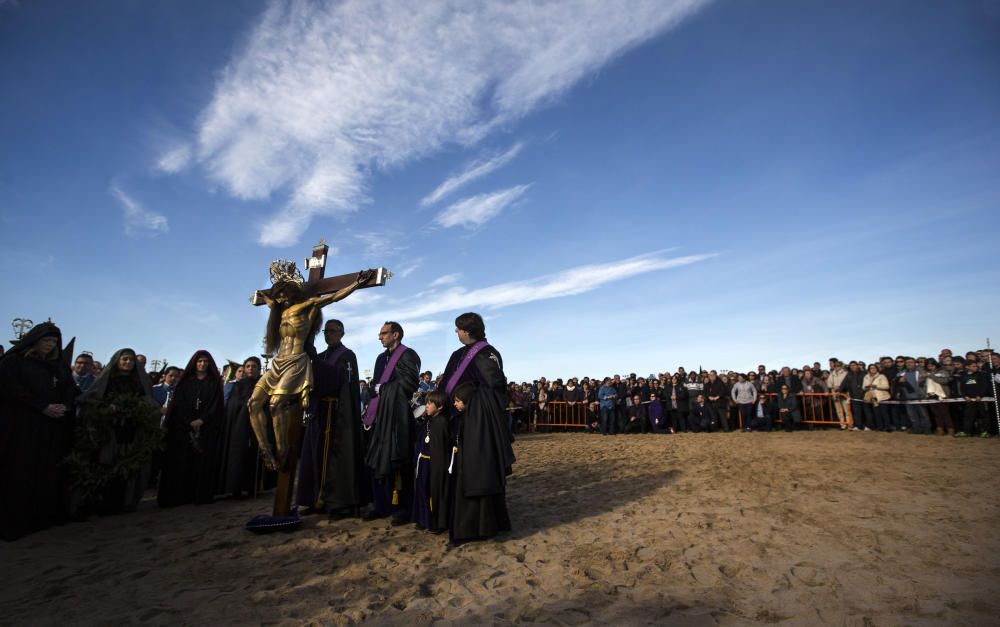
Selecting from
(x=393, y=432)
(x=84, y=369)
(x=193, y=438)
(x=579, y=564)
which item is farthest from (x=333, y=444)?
(x=84, y=369)

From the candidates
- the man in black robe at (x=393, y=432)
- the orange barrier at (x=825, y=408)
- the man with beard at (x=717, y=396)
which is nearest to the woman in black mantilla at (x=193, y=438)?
the man in black robe at (x=393, y=432)

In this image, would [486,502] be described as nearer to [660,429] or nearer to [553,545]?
[553,545]

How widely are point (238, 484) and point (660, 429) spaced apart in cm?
1415

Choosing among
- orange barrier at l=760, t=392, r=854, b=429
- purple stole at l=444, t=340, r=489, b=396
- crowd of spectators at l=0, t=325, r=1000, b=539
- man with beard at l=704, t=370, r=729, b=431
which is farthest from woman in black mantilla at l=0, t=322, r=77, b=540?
orange barrier at l=760, t=392, r=854, b=429

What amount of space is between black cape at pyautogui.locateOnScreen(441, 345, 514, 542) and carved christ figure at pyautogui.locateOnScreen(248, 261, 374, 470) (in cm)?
182

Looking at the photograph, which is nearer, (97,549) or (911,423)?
(97,549)

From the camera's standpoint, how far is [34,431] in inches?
215

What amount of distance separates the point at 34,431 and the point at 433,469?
173 inches

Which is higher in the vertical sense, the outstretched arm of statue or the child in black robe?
the outstretched arm of statue

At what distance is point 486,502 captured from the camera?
494 cm

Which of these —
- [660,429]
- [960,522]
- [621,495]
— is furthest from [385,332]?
[660,429]

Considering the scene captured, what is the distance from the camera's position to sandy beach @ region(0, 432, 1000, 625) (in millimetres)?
3330

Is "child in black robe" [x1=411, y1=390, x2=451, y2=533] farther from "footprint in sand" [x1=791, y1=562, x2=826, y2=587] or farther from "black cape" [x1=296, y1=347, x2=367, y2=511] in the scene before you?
"footprint in sand" [x1=791, y1=562, x2=826, y2=587]

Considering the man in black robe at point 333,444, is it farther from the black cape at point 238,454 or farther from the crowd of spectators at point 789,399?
the crowd of spectators at point 789,399
